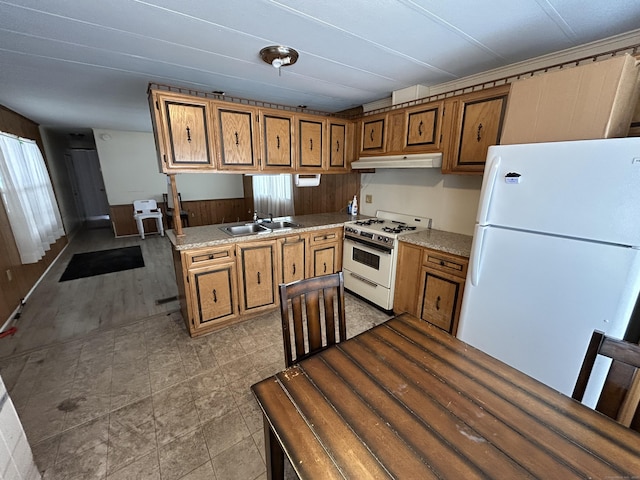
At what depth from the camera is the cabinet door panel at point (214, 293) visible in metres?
2.38

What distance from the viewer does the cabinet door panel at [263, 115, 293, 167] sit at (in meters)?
2.74

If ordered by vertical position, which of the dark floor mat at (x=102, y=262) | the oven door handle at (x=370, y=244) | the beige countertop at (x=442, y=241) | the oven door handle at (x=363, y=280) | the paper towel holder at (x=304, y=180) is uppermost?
the paper towel holder at (x=304, y=180)

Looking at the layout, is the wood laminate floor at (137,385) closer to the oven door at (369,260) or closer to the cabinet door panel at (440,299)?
the oven door at (369,260)

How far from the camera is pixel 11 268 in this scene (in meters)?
2.89

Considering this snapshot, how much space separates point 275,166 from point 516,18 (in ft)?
7.20

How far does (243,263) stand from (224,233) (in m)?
0.39

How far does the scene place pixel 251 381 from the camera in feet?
6.34

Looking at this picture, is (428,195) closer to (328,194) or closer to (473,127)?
(473,127)

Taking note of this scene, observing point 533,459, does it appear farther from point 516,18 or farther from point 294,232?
point 294,232

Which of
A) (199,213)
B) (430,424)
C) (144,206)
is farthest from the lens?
(199,213)

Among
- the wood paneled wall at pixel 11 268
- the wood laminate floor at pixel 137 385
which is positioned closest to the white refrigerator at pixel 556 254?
the wood laminate floor at pixel 137 385

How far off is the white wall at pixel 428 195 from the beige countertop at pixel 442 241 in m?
0.14

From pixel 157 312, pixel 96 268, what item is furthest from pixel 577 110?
pixel 96 268

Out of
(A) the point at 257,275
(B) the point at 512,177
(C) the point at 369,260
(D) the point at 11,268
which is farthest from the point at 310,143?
(D) the point at 11,268
